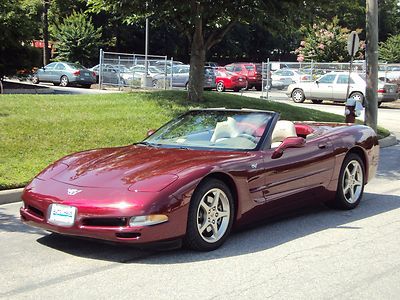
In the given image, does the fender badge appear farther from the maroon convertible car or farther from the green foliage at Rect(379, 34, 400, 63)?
the green foliage at Rect(379, 34, 400, 63)

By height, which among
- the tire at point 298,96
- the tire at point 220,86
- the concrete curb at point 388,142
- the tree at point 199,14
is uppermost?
the tree at point 199,14

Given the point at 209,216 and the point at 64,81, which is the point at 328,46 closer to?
the point at 64,81

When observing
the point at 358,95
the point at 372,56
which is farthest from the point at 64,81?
the point at 372,56

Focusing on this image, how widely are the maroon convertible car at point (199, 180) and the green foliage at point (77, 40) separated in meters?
36.0

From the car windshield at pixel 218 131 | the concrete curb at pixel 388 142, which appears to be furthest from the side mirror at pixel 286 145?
the concrete curb at pixel 388 142

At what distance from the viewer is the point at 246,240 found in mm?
5715

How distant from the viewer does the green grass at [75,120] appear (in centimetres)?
926

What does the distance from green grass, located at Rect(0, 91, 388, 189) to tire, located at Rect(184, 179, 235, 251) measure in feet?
12.3

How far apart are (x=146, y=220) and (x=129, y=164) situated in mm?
895

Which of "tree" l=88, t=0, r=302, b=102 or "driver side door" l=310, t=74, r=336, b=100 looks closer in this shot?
"tree" l=88, t=0, r=302, b=102

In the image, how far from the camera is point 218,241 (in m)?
5.32

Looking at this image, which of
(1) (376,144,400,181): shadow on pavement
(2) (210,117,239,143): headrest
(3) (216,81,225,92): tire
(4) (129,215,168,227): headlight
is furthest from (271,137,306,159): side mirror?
(3) (216,81,225,92): tire

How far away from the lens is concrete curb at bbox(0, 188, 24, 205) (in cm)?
751

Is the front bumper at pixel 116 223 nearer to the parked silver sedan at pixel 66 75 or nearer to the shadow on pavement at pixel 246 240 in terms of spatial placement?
the shadow on pavement at pixel 246 240
